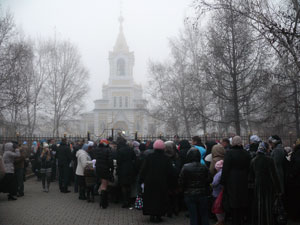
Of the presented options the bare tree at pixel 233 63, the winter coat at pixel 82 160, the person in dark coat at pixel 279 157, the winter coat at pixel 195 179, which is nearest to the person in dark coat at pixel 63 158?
the winter coat at pixel 82 160

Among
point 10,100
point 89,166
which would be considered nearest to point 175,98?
point 10,100

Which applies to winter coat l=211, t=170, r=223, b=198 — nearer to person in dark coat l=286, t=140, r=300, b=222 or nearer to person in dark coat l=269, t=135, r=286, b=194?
person in dark coat l=269, t=135, r=286, b=194

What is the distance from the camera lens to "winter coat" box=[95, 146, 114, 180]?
962 centimetres

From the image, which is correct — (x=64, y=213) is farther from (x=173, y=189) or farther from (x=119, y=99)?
(x=119, y=99)

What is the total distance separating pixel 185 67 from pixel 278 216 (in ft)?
71.5

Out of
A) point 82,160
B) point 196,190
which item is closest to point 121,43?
point 82,160

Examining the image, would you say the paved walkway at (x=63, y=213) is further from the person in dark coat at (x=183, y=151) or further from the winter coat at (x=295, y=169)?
the winter coat at (x=295, y=169)

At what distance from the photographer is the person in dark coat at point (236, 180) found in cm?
659

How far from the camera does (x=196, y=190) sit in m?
6.29

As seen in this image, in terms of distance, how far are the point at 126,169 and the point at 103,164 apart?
0.76 m

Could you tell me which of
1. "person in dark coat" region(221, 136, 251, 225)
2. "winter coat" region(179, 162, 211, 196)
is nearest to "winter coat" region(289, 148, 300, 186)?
"person in dark coat" region(221, 136, 251, 225)

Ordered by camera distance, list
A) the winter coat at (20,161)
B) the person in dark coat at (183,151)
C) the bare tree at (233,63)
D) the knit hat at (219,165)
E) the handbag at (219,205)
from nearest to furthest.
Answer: the handbag at (219,205), the knit hat at (219,165), the person in dark coat at (183,151), the winter coat at (20,161), the bare tree at (233,63)

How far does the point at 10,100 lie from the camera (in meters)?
18.7

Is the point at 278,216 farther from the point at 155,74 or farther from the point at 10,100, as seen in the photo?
the point at 155,74
